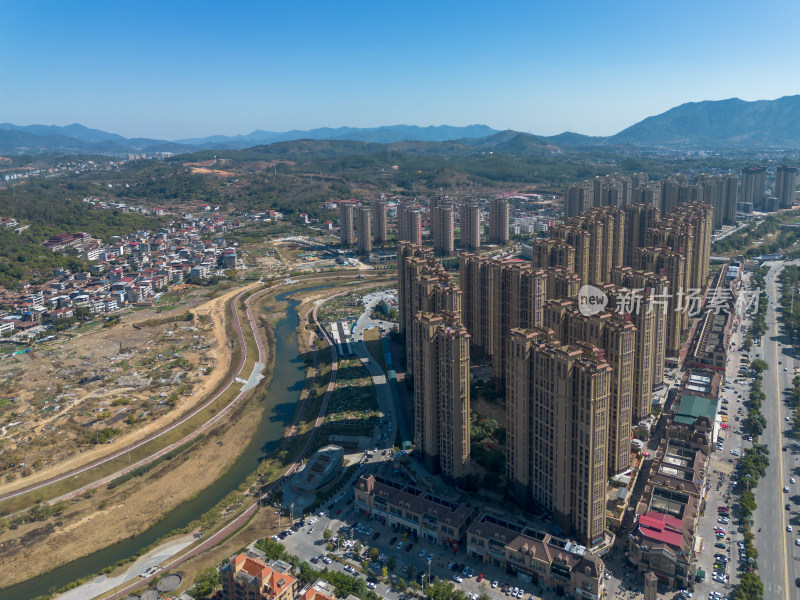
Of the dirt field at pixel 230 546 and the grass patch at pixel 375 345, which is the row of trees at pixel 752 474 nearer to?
the dirt field at pixel 230 546

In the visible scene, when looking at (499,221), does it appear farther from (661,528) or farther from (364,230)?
(661,528)

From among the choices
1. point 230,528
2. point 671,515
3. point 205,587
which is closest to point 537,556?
point 671,515

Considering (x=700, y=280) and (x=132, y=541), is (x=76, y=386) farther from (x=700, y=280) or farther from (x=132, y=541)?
(x=700, y=280)

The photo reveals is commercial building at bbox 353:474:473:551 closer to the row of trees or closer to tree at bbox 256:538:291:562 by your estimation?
tree at bbox 256:538:291:562

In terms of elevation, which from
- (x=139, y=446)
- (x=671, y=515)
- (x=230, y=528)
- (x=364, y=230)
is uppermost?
(x=364, y=230)

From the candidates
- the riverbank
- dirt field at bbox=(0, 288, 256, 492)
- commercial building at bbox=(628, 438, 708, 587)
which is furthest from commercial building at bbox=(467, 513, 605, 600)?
dirt field at bbox=(0, 288, 256, 492)

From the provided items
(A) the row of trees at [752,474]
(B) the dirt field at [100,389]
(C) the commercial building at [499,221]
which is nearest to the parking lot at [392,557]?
(A) the row of trees at [752,474]
